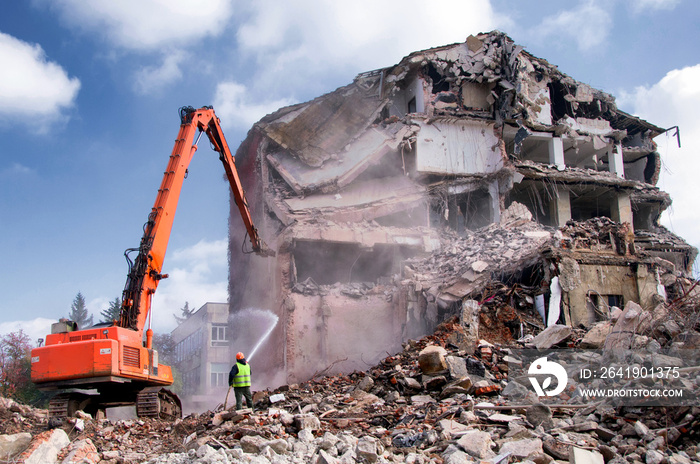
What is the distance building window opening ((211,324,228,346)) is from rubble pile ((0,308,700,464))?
26753 mm

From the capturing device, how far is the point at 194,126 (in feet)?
42.0

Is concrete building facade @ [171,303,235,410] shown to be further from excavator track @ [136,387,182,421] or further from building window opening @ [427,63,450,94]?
excavator track @ [136,387,182,421]

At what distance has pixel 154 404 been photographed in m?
11.1

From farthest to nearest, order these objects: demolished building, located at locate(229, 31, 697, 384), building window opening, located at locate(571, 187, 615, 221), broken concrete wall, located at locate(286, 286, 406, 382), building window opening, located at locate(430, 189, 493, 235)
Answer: building window opening, located at locate(571, 187, 615, 221), building window opening, located at locate(430, 189, 493, 235), broken concrete wall, located at locate(286, 286, 406, 382), demolished building, located at locate(229, 31, 697, 384)

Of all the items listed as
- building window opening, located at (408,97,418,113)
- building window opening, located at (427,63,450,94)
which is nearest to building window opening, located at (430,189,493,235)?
Result: building window opening, located at (408,97,418,113)

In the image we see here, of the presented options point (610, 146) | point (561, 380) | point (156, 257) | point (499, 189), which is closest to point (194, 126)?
point (156, 257)

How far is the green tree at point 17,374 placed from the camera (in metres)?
18.0

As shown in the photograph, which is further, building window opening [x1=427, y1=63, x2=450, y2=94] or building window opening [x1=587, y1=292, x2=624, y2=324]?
building window opening [x1=427, y1=63, x2=450, y2=94]

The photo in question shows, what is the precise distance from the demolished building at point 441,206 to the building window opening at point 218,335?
14352 mm

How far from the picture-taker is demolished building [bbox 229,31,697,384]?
14.8m

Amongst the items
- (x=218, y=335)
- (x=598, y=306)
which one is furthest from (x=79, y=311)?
(x=598, y=306)

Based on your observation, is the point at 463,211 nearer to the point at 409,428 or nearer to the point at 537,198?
the point at 537,198

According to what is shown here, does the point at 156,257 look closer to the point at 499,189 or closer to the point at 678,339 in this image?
the point at 678,339

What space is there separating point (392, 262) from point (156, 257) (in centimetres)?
952
